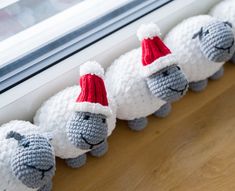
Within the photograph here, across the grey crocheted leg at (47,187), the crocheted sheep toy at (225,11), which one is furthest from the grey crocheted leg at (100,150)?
the crocheted sheep toy at (225,11)

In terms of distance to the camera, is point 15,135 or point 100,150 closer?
point 15,135

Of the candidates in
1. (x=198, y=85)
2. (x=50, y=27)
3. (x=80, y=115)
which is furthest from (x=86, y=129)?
(x=198, y=85)

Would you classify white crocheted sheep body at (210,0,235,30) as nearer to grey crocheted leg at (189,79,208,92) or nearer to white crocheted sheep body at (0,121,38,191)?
grey crocheted leg at (189,79,208,92)

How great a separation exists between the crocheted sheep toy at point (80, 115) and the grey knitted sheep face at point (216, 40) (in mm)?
253

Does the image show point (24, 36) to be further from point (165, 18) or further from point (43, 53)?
point (165, 18)

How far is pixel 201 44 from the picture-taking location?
91 cm

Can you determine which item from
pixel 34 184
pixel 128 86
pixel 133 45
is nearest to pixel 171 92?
pixel 128 86

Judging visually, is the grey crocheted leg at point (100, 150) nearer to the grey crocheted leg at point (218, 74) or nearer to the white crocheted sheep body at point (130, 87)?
the white crocheted sheep body at point (130, 87)

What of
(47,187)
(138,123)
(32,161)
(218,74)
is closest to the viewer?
(32,161)

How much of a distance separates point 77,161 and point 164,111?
25cm

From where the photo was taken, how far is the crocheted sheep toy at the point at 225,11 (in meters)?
0.98

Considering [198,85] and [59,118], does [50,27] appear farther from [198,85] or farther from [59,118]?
[198,85]

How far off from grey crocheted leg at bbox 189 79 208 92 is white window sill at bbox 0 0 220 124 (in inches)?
6.3

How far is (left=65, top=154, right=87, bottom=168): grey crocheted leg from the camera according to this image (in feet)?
2.95
